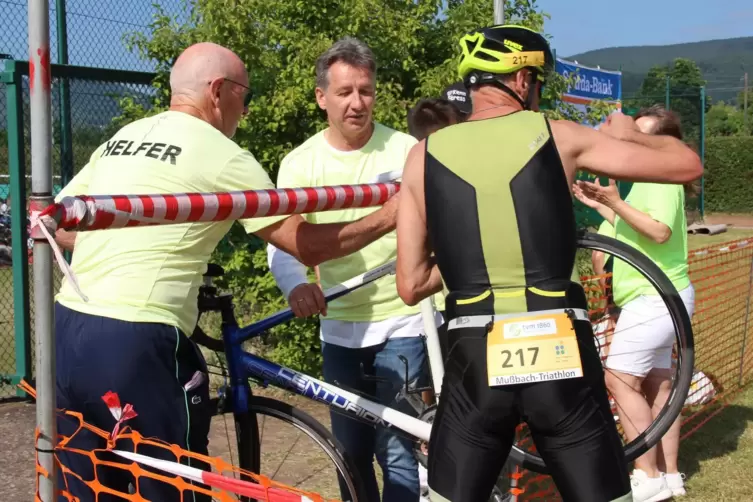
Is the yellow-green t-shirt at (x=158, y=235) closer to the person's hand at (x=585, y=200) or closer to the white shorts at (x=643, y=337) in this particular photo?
the person's hand at (x=585, y=200)

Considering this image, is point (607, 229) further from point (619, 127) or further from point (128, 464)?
point (128, 464)

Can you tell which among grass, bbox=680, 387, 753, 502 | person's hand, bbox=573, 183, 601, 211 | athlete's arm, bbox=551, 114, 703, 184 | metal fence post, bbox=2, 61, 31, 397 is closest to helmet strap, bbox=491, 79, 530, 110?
athlete's arm, bbox=551, 114, 703, 184

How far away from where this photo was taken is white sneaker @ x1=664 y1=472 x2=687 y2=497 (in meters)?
4.94

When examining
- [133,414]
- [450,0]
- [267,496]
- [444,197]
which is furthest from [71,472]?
[450,0]

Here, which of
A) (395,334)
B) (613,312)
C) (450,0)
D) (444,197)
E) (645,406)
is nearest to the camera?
(444,197)

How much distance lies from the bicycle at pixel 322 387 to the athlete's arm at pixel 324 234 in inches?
18.4

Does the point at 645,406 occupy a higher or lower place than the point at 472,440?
lower

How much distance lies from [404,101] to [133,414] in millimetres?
3966

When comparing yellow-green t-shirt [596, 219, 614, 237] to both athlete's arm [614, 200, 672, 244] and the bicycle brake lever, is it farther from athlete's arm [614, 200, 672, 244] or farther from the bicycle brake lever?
the bicycle brake lever

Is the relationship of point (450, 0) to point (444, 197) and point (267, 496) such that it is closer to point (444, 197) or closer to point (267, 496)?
point (444, 197)

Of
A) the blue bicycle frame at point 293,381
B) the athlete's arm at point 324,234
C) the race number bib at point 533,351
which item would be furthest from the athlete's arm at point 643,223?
the race number bib at point 533,351

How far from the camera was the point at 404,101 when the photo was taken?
243 inches

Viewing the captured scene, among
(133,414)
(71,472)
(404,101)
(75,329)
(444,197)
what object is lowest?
(71,472)

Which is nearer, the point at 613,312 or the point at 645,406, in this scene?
the point at 645,406
